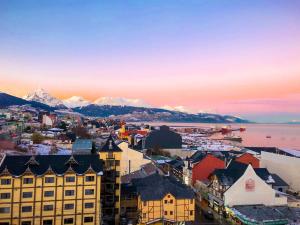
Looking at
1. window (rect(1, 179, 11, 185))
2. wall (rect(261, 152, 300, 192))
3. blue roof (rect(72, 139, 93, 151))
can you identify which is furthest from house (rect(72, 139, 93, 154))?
wall (rect(261, 152, 300, 192))

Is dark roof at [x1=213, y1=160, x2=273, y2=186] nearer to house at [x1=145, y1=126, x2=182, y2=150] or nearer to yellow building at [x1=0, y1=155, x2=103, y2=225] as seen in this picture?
yellow building at [x1=0, y1=155, x2=103, y2=225]

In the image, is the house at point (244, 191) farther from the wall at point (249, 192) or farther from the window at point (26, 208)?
the window at point (26, 208)

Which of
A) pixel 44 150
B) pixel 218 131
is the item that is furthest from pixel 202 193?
pixel 218 131

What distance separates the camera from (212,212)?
30781mm

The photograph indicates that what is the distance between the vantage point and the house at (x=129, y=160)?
39.7 metres

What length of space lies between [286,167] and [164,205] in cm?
2093

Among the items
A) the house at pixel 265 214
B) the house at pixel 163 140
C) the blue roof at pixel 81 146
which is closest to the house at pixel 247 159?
the house at pixel 265 214

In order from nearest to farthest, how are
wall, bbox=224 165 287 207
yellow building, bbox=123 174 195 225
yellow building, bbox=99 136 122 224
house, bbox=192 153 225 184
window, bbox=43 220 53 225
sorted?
window, bbox=43 220 53 225 < yellow building, bbox=123 174 195 225 < yellow building, bbox=99 136 122 224 < wall, bbox=224 165 287 207 < house, bbox=192 153 225 184

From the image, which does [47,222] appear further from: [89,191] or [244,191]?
[244,191]

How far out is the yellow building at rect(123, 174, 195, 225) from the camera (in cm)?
2580

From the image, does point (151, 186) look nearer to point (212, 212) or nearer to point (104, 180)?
point (104, 180)

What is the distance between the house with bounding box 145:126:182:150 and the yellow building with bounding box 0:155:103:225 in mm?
42410

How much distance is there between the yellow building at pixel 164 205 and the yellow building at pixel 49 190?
3.59 m

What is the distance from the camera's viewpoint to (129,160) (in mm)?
39906
